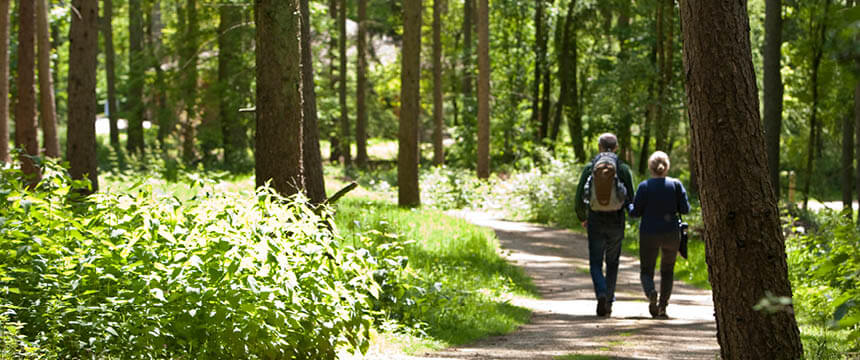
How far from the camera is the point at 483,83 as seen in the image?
29.5m

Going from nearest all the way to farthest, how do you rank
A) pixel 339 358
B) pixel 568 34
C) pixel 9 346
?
pixel 9 346 → pixel 339 358 → pixel 568 34

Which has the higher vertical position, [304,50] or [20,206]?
[304,50]

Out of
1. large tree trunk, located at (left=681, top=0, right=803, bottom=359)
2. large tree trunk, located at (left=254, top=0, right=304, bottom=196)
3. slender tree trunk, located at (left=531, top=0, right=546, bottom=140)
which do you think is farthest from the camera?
slender tree trunk, located at (left=531, top=0, right=546, bottom=140)

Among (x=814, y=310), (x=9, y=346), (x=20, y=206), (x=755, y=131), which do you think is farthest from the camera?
(x=814, y=310)

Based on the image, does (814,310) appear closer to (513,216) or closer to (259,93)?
(259,93)

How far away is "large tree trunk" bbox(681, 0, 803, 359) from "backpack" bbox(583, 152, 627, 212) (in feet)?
15.8

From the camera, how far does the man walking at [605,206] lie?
10547mm

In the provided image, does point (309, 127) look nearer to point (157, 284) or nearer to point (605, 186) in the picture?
point (605, 186)

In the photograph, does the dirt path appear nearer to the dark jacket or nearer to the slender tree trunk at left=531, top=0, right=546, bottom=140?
the dark jacket

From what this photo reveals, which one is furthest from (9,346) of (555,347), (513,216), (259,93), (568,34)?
(568,34)

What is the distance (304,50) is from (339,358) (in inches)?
343

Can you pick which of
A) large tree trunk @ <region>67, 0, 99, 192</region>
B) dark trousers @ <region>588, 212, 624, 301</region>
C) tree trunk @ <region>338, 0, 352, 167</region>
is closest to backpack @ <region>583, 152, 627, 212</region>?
dark trousers @ <region>588, 212, 624, 301</region>

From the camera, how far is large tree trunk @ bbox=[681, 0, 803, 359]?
5559 mm

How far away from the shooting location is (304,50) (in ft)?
49.2
